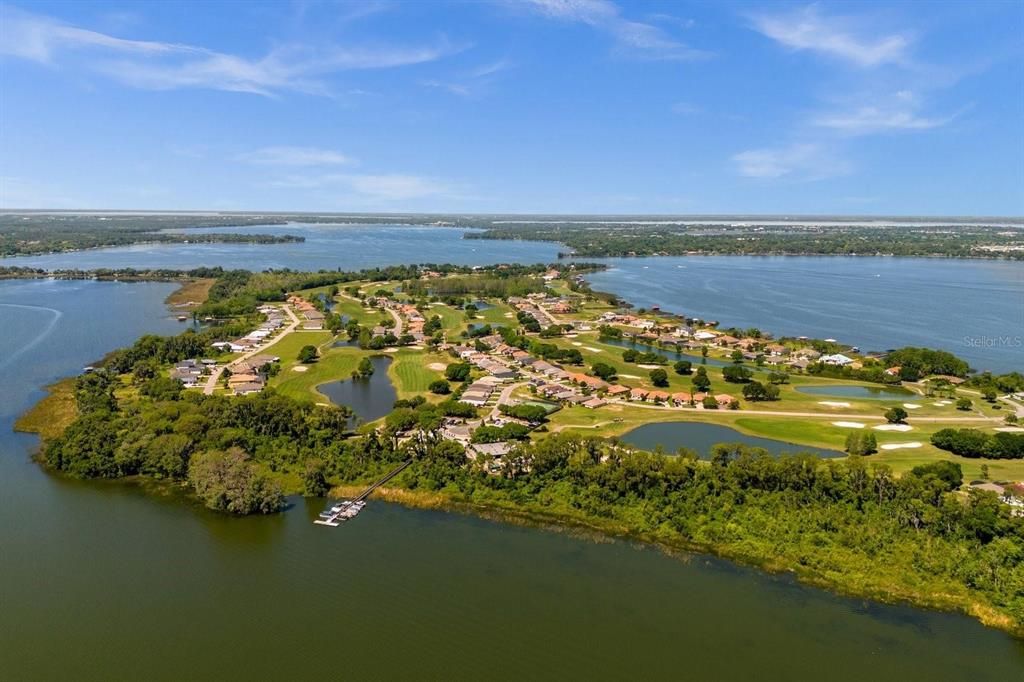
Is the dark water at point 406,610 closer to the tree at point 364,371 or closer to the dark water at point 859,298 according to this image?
the tree at point 364,371

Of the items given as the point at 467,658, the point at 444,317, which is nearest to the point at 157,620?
the point at 467,658

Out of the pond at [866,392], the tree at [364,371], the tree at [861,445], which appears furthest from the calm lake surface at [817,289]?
the tree at [364,371]

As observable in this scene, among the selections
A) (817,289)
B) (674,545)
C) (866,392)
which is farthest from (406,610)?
(817,289)

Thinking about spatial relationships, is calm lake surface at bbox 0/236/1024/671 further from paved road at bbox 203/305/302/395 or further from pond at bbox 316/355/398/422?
paved road at bbox 203/305/302/395

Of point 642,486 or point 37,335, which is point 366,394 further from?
point 37,335

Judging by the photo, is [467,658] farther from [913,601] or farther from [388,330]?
[388,330]

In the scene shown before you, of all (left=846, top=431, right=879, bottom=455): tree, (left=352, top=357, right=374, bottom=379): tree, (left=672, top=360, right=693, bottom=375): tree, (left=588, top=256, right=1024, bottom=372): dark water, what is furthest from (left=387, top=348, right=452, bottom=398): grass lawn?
(left=588, top=256, right=1024, bottom=372): dark water
